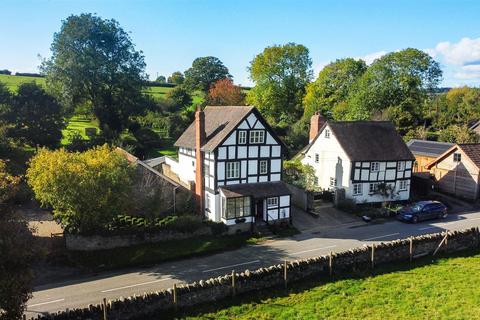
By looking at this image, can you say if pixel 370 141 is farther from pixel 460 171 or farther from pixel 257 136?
pixel 257 136

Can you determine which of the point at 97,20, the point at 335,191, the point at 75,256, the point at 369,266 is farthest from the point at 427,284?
the point at 97,20

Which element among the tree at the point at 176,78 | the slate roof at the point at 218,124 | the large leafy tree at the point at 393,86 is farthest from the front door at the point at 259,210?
the tree at the point at 176,78

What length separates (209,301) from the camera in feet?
63.3

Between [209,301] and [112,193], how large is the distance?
10239mm

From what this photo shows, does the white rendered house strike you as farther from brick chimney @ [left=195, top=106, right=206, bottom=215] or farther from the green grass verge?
brick chimney @ [left=195, top=106, right=206, bottom=215]

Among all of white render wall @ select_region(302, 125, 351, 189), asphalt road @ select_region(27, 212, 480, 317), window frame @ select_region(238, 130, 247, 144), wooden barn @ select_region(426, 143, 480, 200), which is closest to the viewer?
asphalt road @ select_region(27, 212, 480, 317)

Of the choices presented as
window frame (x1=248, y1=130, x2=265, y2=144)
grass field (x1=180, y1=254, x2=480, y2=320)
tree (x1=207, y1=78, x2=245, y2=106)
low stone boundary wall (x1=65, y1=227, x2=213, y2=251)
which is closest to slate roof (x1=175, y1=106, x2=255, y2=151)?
window frame (x1=248, y1=130, x2=265, y2=144)

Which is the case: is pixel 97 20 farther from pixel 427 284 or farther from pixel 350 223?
pixel 427 284

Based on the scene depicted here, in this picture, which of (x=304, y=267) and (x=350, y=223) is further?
(x=350, y=223)

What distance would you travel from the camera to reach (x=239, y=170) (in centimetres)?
3109

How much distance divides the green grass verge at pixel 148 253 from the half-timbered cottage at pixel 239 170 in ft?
8.31

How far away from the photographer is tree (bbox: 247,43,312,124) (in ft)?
216

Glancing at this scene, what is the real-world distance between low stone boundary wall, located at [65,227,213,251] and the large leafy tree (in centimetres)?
3880

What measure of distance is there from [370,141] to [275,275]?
22.6 meters
